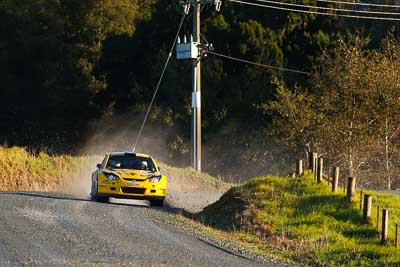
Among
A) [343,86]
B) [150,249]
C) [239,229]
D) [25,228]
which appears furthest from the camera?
[343,86]

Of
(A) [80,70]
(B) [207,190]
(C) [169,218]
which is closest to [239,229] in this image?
(C) [169,218]

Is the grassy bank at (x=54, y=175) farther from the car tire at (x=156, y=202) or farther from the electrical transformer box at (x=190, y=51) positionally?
the car tire at (x=156, y=202)

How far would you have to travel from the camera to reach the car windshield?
27594 mm

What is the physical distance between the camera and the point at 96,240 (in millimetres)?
17469

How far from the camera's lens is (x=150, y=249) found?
659 inches

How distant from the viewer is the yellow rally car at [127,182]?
2656cm

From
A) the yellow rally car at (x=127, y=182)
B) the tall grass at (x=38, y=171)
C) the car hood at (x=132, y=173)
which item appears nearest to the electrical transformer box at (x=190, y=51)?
the tall grass at (x=38, y=171)

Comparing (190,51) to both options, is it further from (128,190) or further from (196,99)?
(128,190)

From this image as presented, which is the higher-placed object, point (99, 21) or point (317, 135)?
point (99, 21)

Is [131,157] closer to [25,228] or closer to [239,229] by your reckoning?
[239,229]

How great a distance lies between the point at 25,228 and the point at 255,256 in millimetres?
4577

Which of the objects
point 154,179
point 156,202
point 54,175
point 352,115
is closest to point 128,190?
point 154,179

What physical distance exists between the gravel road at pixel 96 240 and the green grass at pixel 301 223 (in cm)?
145

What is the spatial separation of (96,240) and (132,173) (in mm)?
9502
